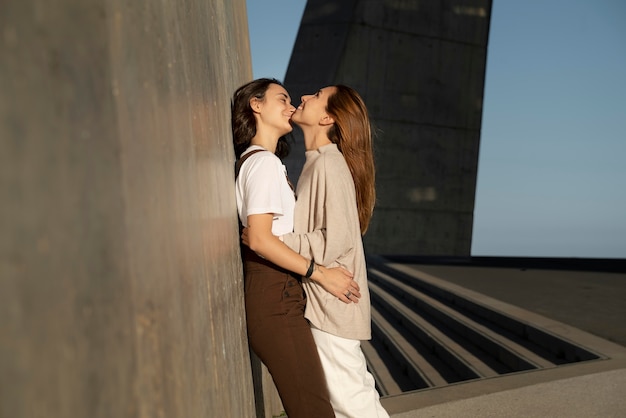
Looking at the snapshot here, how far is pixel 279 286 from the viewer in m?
1.76

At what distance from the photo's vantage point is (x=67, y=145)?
0.59m

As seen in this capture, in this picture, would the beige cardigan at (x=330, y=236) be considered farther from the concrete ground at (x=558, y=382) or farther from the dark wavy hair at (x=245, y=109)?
the concrete ground at (x=558, y=382)

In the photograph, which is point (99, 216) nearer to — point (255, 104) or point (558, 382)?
point (255, 104)

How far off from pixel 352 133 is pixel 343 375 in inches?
32.8

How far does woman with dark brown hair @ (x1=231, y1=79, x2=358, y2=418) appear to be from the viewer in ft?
5.38

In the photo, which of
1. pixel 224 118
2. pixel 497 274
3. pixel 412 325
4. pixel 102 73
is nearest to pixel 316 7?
pixel 497 274

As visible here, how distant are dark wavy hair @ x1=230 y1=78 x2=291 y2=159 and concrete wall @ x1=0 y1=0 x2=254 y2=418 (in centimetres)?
80

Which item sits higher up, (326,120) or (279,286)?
(326,120)

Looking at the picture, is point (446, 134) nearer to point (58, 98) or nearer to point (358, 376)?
point (358, 376)

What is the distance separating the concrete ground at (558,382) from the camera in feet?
9.87

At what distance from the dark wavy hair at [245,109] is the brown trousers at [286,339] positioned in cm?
50

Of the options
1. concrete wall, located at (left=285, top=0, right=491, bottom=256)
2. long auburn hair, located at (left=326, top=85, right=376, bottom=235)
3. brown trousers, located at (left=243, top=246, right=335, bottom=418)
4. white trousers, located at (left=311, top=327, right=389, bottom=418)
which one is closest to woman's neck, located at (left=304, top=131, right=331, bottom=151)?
long auburn hair, located at (left=326, top=85, right=376, bottom=235)

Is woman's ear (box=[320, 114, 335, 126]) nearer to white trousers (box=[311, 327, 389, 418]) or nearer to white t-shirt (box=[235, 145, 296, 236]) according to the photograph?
white t-shirt (box=[235, 145, 296, 236])

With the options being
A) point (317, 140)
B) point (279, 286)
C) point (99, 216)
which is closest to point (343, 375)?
point (279, 286)
